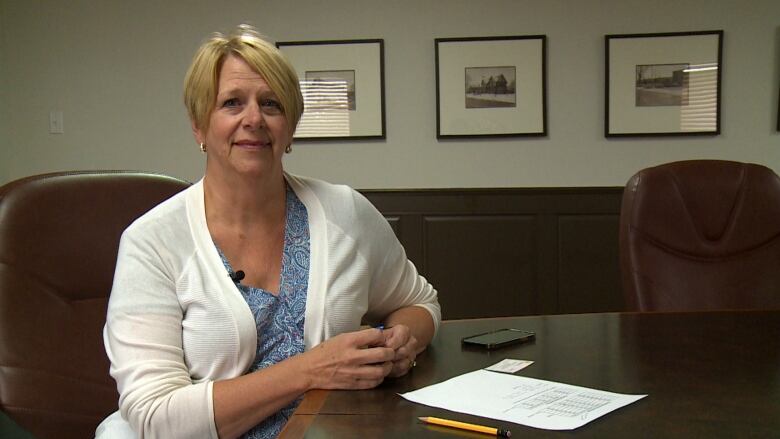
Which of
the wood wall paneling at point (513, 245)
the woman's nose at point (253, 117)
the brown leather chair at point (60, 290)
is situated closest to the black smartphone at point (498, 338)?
the woman's nose at point (253, 117)

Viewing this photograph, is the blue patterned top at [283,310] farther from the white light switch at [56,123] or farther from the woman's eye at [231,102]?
the white light switch at [56,123]

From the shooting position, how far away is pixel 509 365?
1250mm

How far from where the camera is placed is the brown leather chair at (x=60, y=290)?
56.4 inches

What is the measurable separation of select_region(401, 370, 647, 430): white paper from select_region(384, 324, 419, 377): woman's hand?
0.29 ft

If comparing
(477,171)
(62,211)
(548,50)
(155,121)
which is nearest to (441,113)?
(477,171)

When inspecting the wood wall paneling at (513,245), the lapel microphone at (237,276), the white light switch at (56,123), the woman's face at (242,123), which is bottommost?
the wood wall paneling at (513,245)

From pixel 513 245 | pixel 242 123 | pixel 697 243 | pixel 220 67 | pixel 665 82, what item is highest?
pixel 665 82

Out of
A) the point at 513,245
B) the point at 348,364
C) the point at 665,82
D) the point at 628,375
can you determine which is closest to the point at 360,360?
the point at 348,364

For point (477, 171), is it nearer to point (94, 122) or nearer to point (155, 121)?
point (155, 121)

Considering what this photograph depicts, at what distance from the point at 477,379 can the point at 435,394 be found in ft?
0.33

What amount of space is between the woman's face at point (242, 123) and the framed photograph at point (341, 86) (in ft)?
8.79

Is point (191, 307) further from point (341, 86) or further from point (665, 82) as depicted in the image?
point (665, 82)

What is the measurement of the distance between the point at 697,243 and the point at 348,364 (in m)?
1.27

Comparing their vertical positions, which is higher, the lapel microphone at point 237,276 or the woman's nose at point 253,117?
the woman's nose at point 253,117
